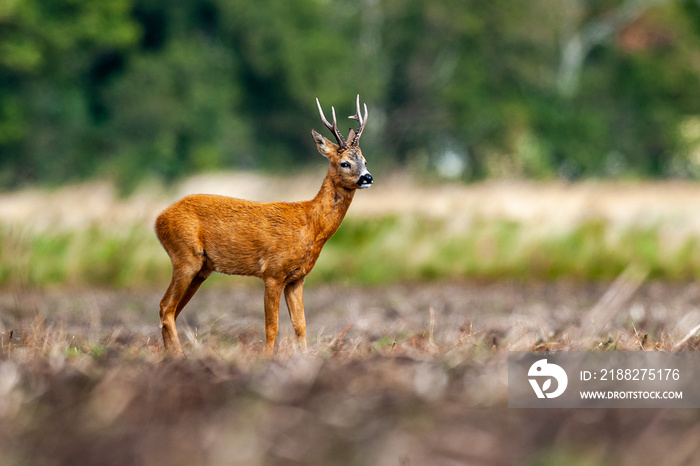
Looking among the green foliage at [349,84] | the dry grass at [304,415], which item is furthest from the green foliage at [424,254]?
the green foliage at [349,84]

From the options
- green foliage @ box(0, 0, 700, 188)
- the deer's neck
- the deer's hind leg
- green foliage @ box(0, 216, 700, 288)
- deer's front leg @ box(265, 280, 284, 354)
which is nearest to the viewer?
deer's front leg @ box(265, 280, 284, 354)

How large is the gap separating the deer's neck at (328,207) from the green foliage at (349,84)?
66.9 ft

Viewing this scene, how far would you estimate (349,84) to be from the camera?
33156 millimetres

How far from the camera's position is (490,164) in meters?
34.2

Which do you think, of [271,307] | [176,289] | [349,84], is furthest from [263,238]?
[349,84]

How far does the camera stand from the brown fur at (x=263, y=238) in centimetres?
502

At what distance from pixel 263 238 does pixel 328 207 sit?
38 cm

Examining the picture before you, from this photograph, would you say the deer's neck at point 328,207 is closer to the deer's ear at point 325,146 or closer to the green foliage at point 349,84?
the deer's ear at point 325,146

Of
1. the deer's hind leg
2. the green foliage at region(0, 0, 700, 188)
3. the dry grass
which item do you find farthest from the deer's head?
the green foliage at region(0, 0, 700, 188)

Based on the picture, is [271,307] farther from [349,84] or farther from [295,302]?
[349,84]

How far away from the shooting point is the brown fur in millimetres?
5020

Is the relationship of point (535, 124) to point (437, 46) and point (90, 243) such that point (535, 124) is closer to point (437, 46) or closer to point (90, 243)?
point (437, 46)

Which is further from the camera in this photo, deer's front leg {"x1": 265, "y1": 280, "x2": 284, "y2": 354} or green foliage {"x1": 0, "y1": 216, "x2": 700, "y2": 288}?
green foliage {"x1": 0, "y1": 216, "x2": 700, "y2": 288}

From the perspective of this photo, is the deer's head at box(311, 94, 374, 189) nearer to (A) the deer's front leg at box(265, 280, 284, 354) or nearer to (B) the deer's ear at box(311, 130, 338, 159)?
(B) the deer's ear at box(311, 130, 338, 159)
